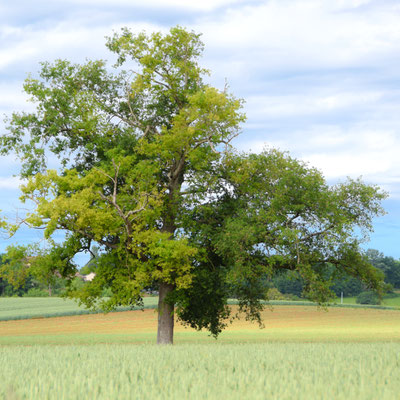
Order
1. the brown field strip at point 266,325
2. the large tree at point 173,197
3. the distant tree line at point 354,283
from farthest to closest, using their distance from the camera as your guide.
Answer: the distant tree line at point 354,283, the brown field strip at point 266,325, the large tree at point 173,197

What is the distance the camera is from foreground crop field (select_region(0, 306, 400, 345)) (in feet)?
155

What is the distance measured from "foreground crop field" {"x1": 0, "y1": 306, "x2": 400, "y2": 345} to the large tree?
57.8 feet

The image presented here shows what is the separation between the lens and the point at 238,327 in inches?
2240

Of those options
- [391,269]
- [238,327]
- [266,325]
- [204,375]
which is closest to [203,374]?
[204,375]

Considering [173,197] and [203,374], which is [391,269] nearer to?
[173,197]

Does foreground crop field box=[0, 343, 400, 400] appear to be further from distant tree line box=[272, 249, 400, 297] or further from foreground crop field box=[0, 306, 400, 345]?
distant tree line box=[272, 249, 400, 297]

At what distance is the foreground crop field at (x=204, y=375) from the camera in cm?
766

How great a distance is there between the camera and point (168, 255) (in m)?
25.5

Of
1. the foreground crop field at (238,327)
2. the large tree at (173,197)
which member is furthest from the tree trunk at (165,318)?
the foreground crop field at (238,327)

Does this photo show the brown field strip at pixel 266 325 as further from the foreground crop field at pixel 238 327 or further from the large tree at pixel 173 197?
the large tree at pixel 173 197

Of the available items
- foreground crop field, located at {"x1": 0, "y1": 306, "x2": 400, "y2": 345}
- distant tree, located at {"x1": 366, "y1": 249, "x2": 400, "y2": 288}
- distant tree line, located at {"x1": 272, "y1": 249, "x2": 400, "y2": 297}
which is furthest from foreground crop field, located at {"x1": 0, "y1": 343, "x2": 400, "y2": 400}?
distant tree, located at {"x1": 366, "y1": 249, "x2": 400, "y2": 288}

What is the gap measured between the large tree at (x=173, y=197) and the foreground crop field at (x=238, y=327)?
57.8 feet

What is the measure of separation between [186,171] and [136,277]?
7409mm

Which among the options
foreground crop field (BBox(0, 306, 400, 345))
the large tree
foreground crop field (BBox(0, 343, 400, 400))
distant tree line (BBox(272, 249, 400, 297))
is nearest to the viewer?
foreground crop field (BBox(0, 343, 400, 400))
